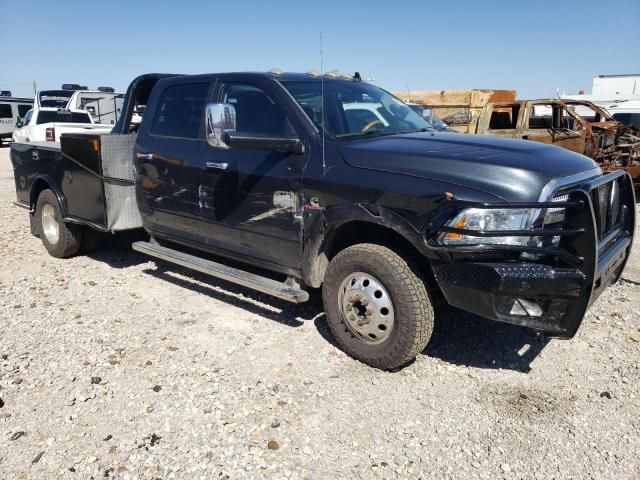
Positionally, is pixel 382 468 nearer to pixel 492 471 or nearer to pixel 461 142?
pixel 492 471

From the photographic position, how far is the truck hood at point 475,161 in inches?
116

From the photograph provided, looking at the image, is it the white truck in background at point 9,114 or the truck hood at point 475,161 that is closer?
the truck hood at point 475,161

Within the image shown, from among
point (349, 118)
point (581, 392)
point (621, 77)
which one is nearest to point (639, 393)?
point (581, 392)

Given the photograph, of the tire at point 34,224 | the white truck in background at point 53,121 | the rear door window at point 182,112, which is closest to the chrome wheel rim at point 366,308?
the rear door window at point 182,112

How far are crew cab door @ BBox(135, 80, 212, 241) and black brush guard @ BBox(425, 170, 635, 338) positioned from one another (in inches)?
91.1

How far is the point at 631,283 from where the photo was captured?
5.15 meters

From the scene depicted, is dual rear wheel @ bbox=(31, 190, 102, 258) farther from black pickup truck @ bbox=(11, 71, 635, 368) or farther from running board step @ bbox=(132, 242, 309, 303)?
running board step @ bbox=(132, 242, 309, 303)

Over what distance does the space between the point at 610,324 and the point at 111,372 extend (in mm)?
3841

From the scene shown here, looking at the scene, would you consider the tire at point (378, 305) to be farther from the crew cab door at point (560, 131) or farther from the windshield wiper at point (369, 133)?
the crew cab door at point (560, 131)

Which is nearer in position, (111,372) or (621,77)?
(111,372)

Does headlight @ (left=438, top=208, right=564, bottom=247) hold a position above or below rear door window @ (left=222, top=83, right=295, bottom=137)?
below

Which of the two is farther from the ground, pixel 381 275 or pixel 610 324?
pixel 381 275

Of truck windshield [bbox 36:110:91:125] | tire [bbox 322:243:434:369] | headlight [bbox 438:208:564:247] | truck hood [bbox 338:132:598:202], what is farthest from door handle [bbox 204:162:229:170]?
truck windshield [bbox 36:110:91:125]

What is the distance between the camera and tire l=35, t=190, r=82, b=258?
19.3 ft
